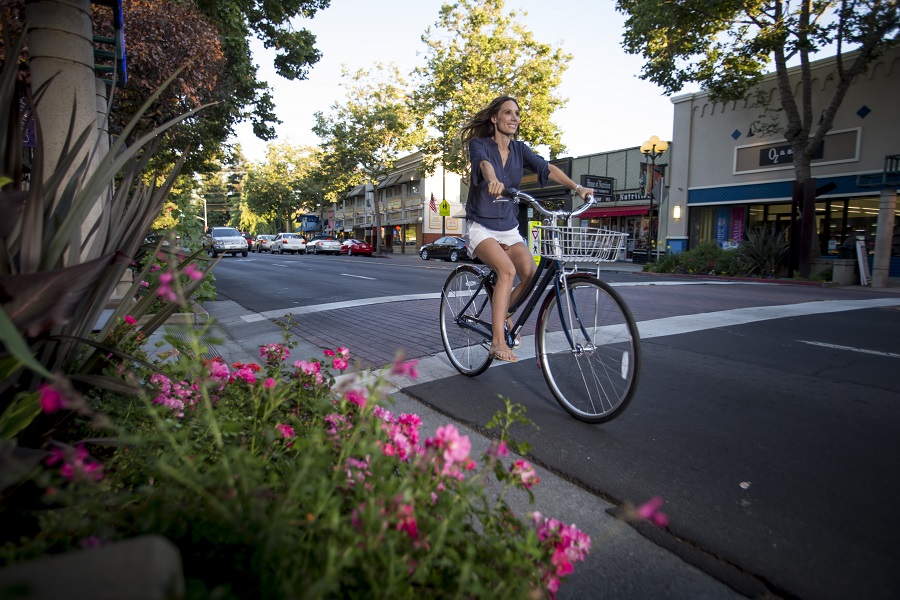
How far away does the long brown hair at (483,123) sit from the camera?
12.9ft

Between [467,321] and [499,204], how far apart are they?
0.95 m

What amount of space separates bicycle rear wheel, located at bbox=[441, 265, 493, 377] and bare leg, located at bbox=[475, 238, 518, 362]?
0.62 ft

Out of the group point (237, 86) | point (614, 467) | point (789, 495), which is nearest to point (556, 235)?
point (614, 467)

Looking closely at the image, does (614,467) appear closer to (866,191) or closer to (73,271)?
(73,271)

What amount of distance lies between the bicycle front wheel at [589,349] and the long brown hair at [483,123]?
1413 mm

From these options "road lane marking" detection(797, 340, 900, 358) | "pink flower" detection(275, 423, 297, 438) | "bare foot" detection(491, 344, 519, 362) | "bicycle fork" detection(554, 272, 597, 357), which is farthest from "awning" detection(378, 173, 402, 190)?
"pink flower" detection(275, 423, 297, 438)

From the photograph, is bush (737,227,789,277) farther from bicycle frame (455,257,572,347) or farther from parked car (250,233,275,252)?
parked car (250,233,275,252)

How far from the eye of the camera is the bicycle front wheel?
2.97 meters

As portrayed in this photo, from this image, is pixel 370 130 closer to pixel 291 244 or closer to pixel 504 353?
pixel 291 244

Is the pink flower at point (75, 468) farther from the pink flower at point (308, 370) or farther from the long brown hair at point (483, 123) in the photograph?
the long brown hair at point (483, 123)

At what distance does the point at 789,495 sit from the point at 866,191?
2184cm

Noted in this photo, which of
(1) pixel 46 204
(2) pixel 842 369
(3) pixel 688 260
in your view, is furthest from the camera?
(3) pixel 688 260

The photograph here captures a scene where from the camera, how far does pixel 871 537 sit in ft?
6.45

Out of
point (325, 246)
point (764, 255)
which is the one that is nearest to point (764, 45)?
point (764, 255)
